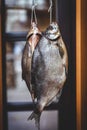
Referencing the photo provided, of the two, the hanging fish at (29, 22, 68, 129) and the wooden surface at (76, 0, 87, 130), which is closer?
the hanging fish at (29, 22, 68, 129)

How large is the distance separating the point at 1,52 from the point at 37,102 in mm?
→ 396

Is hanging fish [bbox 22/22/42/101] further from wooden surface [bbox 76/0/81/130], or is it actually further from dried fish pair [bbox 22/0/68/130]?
wooden surface [bbox 76/0/81/130]

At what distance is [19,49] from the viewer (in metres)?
1.72

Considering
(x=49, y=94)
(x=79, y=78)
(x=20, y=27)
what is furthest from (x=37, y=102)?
(x=20, y=27)

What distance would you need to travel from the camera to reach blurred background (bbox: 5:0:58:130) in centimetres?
168

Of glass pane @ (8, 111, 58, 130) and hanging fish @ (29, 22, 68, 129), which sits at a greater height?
hanging fish @ (29, 22, 68, 129)

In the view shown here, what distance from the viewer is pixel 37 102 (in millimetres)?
1273

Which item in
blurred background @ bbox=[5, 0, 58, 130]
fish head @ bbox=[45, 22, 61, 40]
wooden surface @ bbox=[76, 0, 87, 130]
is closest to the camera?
fish head @ bbox=[45, 22, 61, 40]

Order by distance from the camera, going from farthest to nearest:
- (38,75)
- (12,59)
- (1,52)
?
(12,59)
(1,52)
(38,75)

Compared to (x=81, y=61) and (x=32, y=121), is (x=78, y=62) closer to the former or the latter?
(x=81, y=61)

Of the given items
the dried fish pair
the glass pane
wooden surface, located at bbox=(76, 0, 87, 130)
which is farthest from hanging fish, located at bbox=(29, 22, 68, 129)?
the glass pane

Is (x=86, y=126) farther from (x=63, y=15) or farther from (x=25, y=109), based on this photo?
(x=63, y=15)

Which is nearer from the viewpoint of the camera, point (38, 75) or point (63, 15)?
point (38, 75)

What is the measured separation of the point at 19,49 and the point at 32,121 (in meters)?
0.33
